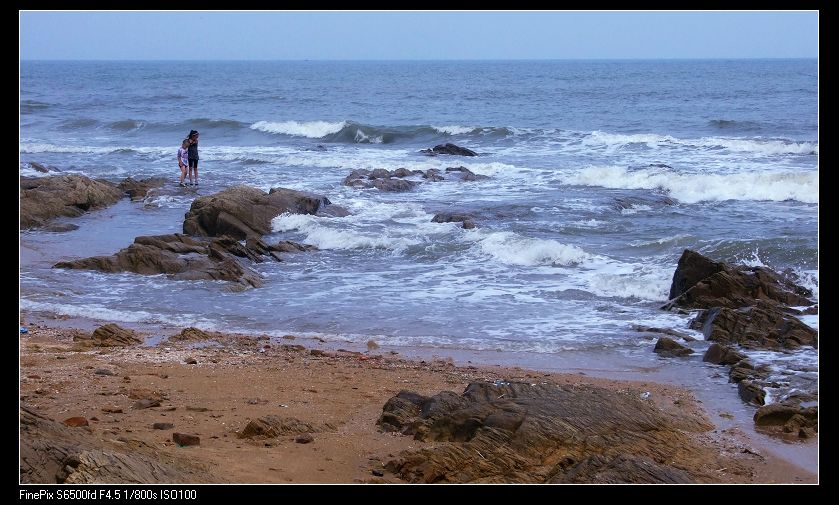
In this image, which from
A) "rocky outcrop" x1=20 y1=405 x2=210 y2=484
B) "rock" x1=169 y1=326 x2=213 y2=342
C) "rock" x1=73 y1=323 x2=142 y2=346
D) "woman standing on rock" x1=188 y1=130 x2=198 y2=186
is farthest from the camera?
"woman standing on rock" x1=188 y1=130 x2=198 y2=186

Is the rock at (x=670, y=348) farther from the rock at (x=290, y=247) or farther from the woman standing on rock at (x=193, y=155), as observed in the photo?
the woman standing on rock at (x=193, y=155)

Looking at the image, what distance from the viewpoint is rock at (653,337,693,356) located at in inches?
380

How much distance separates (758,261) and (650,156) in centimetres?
1560

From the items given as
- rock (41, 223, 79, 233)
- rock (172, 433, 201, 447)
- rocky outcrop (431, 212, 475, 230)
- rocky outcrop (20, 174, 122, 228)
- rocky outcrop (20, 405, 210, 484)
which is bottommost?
rock (172, 433, 201, 447)

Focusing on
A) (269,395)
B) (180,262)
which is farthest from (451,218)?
(269,395)

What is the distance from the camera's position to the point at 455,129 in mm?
38531

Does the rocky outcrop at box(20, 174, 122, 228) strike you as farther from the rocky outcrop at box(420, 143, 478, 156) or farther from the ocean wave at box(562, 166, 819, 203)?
the rocky outcrop at box(420, 143, 478, 156)

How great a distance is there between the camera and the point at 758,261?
1416cm

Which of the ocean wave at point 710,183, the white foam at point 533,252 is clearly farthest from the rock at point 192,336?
the ocean wave at point 710,183

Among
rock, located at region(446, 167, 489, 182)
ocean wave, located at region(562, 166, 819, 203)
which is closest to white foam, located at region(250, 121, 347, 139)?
rock, located at region(446, 167, 489, 182)

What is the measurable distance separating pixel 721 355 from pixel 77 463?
22.3ft

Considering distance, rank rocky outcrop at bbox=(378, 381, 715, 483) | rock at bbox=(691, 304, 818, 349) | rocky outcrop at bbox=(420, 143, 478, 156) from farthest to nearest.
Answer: rocky outcrop at bbox=(420, 143, 478, 156), rock at bbox=(691, 304, 818, 349), rocky outcrop at bbox=(378, 381, 715, 483)

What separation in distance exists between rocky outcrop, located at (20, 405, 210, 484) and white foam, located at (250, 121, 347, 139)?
113 feet
